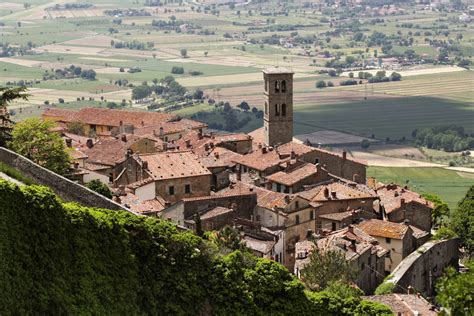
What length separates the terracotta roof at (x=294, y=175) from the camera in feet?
199

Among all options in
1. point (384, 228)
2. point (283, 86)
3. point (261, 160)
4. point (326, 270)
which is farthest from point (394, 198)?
point (326, 270)

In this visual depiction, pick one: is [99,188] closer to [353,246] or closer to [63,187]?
[353,246]

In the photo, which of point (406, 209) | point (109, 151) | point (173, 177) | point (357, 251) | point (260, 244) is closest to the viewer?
point (260, 244)

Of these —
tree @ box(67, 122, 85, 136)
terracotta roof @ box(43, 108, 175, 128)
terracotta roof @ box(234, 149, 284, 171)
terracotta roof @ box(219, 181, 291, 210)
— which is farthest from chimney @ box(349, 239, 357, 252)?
tree @ box(67, 122, 85, 136)

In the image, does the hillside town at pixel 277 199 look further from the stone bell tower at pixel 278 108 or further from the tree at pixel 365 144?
the tree at pixel 365 144

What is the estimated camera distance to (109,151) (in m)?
65.2

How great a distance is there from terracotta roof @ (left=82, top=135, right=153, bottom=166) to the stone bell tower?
11.3m

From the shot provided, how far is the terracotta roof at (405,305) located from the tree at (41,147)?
13679 millimetres

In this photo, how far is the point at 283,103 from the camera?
78.4 meters

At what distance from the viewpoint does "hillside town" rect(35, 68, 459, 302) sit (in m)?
50.1

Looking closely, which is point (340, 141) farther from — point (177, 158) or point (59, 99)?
point (177, 158)

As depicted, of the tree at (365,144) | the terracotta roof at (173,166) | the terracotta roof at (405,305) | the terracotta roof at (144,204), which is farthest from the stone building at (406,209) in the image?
the tree at (365,144)

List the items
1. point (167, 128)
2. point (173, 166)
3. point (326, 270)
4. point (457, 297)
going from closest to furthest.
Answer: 1. point (457, 297)
2. point (326, 270)
3. point (173, 166)
4. point (167, 128)

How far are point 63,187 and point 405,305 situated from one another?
1653 cm
